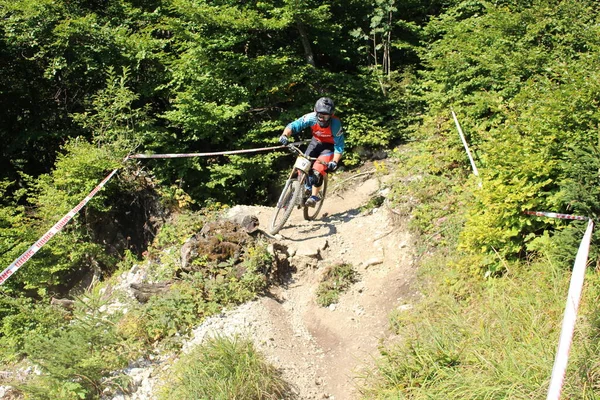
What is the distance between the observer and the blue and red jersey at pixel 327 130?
24.5ft

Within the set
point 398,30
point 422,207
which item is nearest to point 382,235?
point 422,207

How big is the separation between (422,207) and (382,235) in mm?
810

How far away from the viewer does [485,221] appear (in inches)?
202

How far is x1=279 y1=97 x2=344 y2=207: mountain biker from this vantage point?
7.38 meters

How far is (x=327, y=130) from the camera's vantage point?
7523 millimetres

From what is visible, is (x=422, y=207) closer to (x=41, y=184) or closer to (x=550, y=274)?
(x=550, y=274)

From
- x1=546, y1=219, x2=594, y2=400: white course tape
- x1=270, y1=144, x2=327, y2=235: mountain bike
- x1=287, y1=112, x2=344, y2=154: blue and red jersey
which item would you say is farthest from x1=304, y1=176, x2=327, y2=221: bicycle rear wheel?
x1=546, y1=219, x2=594, y2=400: white course tape

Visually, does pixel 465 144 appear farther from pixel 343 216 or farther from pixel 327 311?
pixel 327 311

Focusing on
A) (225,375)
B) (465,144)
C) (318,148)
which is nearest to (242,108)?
(318,148)

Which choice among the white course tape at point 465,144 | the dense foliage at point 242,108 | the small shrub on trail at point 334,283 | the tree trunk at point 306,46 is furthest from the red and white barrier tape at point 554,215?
the tree trunk at point 306,46

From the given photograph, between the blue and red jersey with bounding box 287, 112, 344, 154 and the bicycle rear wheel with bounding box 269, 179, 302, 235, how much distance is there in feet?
2.61

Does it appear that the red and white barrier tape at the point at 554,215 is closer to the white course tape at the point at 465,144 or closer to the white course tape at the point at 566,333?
the white course tape at the point at 566,333

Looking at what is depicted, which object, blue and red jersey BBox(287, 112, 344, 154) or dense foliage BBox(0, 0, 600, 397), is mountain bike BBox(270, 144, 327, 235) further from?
dense foliage BBox(0, 0, 600, 397)

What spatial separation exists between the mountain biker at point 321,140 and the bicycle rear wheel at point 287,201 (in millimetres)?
230
